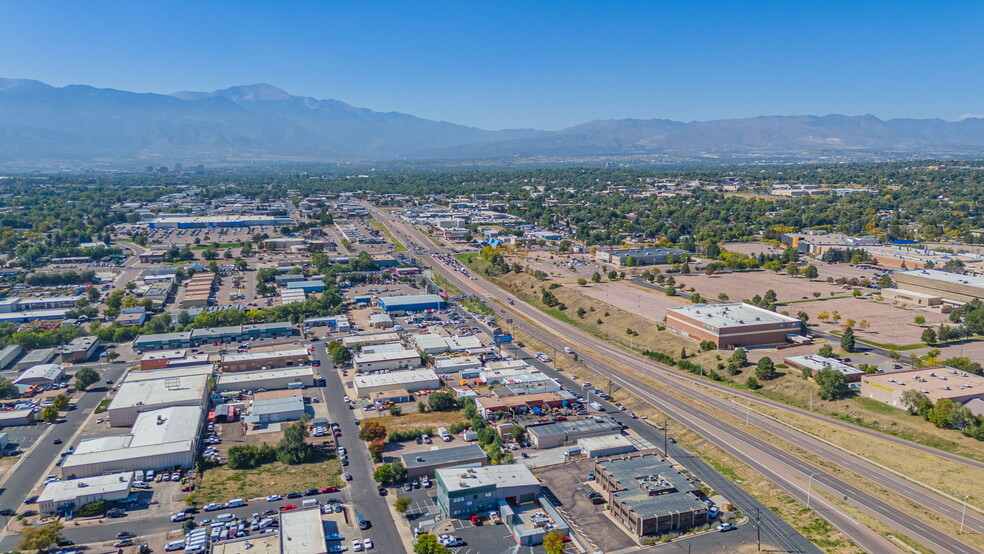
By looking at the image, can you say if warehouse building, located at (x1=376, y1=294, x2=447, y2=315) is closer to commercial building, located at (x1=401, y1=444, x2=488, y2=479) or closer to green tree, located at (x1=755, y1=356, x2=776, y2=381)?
commercial building, located at (x1=401, y1=444, x2=488, y2=479)

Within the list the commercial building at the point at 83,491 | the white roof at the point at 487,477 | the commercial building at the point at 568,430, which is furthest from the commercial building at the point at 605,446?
the commercial building at the point at 83,491

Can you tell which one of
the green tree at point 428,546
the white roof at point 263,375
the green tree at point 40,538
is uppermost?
the green tree at point 40,538

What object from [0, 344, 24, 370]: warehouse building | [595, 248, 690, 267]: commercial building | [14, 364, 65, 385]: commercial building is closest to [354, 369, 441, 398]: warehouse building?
[14, 364, 65, 385]: commercial building

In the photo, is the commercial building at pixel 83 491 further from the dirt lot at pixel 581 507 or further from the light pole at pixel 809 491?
the light pole at pixel 809 491

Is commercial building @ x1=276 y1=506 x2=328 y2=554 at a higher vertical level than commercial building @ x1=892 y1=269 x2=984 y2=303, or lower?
lower

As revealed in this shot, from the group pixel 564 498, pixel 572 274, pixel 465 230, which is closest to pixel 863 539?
pixel 564 498

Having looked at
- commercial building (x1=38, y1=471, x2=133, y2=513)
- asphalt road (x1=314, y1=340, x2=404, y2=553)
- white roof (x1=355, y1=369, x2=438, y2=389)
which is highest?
commercial building (x1=38, y1=471, x2=133, y2=513)

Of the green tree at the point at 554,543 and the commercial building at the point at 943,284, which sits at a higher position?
the commercial building at the point at 943,284
